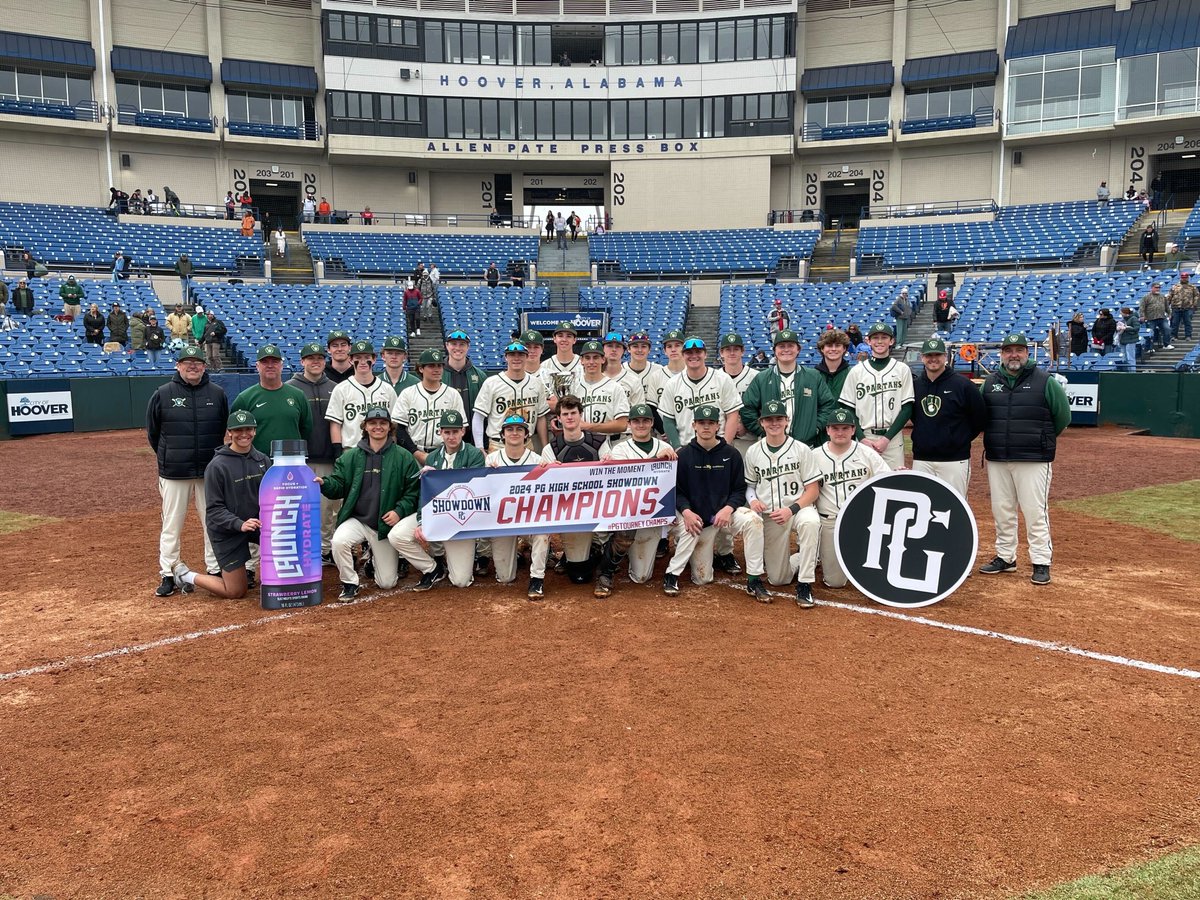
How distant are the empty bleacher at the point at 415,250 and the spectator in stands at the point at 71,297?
39.3 feet

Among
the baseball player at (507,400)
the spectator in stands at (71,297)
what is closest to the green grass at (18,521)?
the baseball player at (507,400)

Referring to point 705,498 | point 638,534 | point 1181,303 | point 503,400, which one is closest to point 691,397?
point 705,498

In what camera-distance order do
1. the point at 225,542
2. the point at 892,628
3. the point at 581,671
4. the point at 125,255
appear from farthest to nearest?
the point at 125,255 < the point at 225,542 < the point at 892,628 < the point at 581,671

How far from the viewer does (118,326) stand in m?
26.9

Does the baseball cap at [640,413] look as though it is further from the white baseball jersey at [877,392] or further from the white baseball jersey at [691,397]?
the white baseball jersey at [877,392]

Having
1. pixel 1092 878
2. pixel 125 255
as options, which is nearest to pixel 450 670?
pixel 1092 878

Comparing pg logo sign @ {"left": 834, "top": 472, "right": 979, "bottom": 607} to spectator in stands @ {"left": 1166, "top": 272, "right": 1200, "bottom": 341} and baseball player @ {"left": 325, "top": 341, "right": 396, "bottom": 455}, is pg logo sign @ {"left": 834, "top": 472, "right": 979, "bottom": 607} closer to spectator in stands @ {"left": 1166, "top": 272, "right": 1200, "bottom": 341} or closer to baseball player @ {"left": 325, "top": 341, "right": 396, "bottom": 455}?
baseball player @ {"left": 325, "top": 341, "right": 396, "bottom": 455}

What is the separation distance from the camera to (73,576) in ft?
28.8

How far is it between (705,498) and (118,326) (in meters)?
25.5

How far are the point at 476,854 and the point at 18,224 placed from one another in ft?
136

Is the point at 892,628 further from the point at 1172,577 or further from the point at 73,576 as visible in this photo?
the point at 73,576

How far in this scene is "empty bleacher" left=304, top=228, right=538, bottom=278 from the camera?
130 ft

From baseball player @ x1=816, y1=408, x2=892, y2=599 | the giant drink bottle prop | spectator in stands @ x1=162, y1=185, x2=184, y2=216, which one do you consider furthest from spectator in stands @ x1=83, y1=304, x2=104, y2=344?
baseball player @ x1=816, y1=408, x2=892, y2=599

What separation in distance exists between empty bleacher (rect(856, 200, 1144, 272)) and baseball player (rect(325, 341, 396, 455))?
33.3 m
